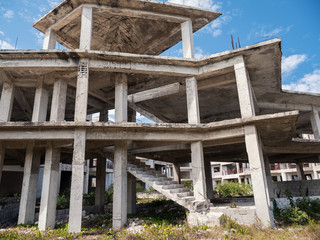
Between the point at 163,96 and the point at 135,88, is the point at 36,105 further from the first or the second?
the point at 163,96

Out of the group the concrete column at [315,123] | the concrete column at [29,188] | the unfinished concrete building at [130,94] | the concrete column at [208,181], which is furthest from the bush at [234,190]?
the concrete column at [29,188]

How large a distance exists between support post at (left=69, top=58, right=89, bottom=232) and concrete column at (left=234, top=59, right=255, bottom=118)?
271 inches

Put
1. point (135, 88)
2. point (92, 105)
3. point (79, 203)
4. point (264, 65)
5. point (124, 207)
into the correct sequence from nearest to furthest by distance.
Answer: point (79, 203), point (124, 207), point (264, 65), point (135, 88), point (92, 105)

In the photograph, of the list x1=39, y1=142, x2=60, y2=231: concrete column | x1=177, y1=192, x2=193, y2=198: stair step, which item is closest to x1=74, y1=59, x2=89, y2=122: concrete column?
x1=39, y1=142, x2=60, y2=231: concrete column

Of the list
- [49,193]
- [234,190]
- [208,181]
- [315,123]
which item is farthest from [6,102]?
[234,190]

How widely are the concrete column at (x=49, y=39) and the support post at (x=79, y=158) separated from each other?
3.77 metres

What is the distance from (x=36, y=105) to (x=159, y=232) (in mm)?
8798

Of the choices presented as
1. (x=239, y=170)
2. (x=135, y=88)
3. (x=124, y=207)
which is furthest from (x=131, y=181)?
(x=239, y=170)

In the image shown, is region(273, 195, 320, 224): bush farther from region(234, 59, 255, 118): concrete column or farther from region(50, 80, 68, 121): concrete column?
region(50, 80, 68, 121): concrete column

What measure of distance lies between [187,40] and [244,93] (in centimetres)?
436

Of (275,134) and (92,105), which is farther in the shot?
(92,105)

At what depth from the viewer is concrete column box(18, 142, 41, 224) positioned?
1094cm

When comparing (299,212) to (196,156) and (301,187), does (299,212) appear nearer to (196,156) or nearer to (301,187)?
(196,156)

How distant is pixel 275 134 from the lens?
11.8 metres
